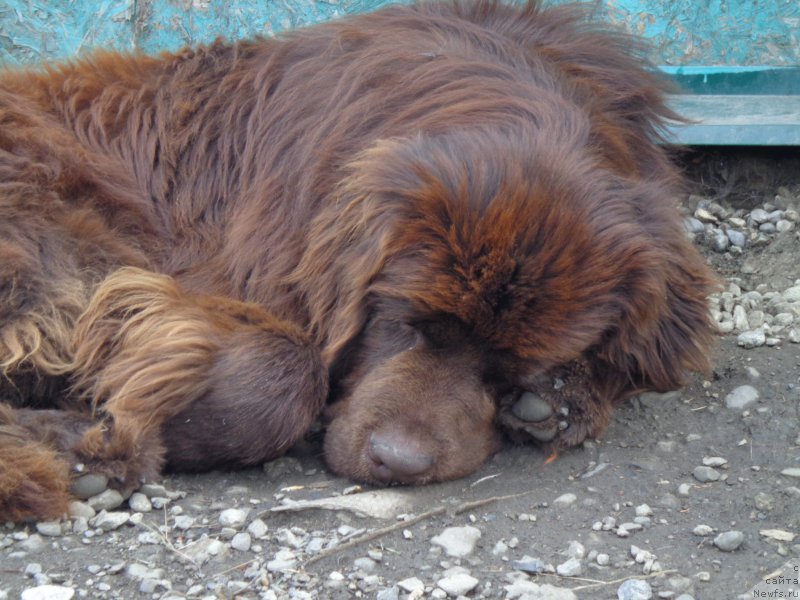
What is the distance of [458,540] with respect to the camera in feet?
10.3

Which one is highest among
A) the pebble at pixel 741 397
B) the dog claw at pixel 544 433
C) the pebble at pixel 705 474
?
the pebble at pixel 741 397

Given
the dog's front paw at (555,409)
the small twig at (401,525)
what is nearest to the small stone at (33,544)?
the small twig at (401,525)

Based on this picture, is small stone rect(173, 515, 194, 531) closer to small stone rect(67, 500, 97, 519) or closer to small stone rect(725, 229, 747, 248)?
small stone rect(67, 500, 97, 519)

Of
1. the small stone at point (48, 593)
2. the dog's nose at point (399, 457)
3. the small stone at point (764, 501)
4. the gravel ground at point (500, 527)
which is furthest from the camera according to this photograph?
the dog's nose at point (399, 457)

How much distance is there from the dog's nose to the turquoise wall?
3543 millimetres

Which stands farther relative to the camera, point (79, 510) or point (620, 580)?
point (79, 510)

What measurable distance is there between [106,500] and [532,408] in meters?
1.56

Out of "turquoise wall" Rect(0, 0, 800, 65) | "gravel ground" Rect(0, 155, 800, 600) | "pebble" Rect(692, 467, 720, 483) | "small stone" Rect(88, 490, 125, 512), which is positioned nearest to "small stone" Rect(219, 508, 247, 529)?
"gravel ground" Rect(0, 155, 800, 600)

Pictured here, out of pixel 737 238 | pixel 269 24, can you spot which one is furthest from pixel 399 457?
pixel 269 24

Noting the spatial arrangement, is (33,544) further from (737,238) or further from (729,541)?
(737,238)

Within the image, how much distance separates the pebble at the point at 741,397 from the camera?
4105 millimetres

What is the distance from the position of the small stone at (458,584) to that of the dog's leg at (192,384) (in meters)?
1.06

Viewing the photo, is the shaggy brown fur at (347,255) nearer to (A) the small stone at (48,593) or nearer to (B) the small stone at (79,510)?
(B) the small stone at (79,510)

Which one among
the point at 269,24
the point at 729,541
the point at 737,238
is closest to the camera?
the point at 729,541
